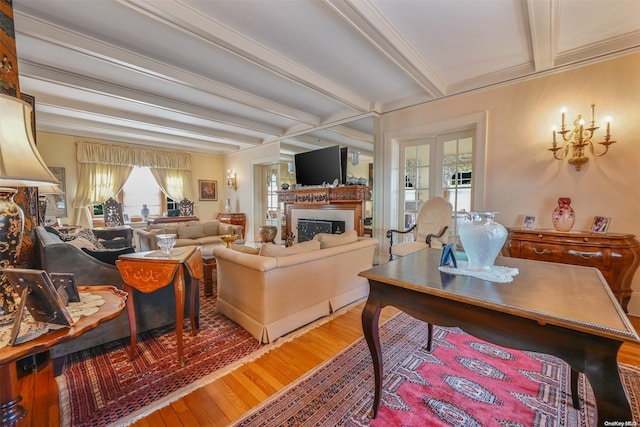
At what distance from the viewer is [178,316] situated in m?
1.87

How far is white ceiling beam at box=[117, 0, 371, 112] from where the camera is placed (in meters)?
2.05

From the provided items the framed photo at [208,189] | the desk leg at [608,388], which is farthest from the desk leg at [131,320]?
the framed photo at [208,189]

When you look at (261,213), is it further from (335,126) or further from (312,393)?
(312,393)

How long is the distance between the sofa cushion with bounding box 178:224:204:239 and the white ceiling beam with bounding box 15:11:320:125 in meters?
2.76

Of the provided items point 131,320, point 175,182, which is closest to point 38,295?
point 131,320

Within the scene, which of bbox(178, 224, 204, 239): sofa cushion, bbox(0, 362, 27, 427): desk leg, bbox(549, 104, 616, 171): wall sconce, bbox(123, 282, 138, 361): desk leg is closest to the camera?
bbox(0, 362, 27, 427): desk leg

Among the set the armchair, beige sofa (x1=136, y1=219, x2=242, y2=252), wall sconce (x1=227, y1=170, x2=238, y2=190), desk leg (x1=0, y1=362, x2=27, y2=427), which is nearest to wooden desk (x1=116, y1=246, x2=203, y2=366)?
desk leg (x1=0, y1=362, x2=27, y2=427)

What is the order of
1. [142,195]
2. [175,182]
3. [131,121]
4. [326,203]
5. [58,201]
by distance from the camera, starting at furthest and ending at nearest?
[175,182] → [142,195] → [58,201] → [326,203] → [131,121]

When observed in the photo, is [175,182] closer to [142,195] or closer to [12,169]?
[142,195]

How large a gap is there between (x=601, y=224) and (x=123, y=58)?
5173 mm

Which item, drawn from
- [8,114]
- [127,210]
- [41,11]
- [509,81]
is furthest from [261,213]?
[8,114]

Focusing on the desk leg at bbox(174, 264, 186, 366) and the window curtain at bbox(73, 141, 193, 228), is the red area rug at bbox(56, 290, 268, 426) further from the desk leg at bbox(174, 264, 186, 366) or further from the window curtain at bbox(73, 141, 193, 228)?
the window curtain at bbox(73, 141, 193, 228)

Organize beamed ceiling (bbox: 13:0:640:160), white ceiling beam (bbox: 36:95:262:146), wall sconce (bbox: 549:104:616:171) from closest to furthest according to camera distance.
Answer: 1. beamed ceiling (bbox: 13:0:640:160)
2. wall sconce (bbox: 549:104:616:171)
3. white ceiling beam (bbox: 36:95:262:146)

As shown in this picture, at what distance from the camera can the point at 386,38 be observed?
7.89 ft
